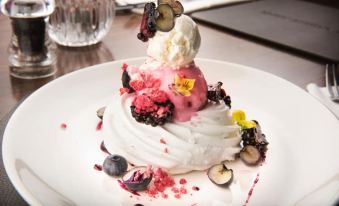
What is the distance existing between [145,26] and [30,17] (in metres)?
0.62

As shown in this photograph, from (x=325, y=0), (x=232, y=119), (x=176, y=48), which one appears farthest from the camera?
(x=325, y=0)

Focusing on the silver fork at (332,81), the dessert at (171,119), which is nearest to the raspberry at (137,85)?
the dessert at (171,119)

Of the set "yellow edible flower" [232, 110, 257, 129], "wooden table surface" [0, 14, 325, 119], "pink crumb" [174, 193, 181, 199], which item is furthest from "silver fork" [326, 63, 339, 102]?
"pink crumb" [174, 193, 181, 199]

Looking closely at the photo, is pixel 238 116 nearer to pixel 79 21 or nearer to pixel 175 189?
pixel 175 189

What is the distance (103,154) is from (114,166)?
0.11m

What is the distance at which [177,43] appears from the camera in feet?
3.79

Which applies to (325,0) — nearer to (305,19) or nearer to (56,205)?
(305,19)

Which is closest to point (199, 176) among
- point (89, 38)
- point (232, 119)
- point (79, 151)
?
point (232, 119)

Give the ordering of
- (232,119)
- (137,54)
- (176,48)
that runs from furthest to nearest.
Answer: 1. (137,54)
2. (232,119)
3. (176,48)

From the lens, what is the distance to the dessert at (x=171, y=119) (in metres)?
1.15

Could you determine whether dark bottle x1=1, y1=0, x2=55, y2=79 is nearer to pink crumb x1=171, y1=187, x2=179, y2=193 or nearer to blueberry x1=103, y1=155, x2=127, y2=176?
blueberry x1=103, y1=155, x2=127, y2=176

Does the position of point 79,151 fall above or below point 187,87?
below

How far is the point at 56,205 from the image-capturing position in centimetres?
94

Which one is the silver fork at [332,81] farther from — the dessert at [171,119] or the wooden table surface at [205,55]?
the dessert at [171,119]
